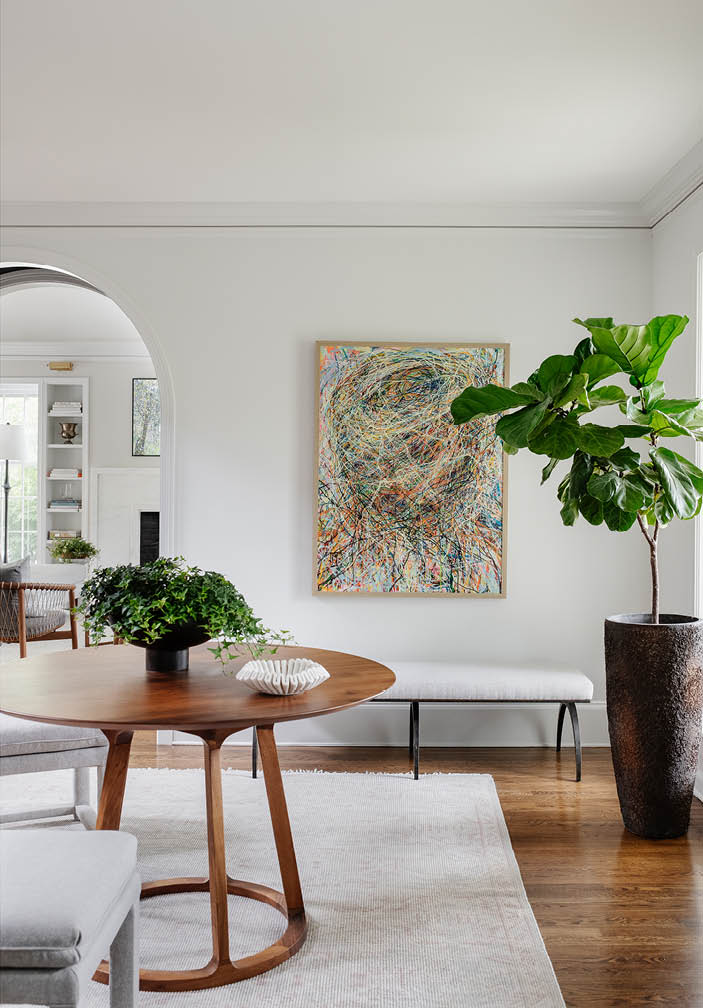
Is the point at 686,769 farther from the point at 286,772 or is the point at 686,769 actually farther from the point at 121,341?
the point at 121,341

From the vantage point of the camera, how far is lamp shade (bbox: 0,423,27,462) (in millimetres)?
7898

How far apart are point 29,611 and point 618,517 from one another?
13.3 feet

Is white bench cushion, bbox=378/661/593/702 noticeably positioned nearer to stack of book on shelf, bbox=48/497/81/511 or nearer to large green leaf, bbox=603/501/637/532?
large green leaf, bbox=603/501/637/532

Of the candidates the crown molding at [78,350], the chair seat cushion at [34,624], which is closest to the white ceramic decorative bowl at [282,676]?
the chair seat cushion at [34,624]

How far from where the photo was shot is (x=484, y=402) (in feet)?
11.1

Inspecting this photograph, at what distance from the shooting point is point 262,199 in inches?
171

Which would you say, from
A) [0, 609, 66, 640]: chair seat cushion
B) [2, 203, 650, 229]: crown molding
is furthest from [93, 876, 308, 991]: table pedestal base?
[0, 609, 66, 640]: chair seat cushion

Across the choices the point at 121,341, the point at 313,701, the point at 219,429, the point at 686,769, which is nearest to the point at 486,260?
the point at 219,429

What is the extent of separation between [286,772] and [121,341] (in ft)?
19.8

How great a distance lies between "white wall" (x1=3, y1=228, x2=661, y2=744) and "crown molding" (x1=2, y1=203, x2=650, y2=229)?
0.15ft

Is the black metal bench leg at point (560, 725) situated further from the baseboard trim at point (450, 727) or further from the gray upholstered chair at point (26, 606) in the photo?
the gray upholstered chair at point (26, 606)

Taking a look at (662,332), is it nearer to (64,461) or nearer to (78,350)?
(78,350)

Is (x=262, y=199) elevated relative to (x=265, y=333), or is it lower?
elevated

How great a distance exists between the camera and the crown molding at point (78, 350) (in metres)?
8.84
